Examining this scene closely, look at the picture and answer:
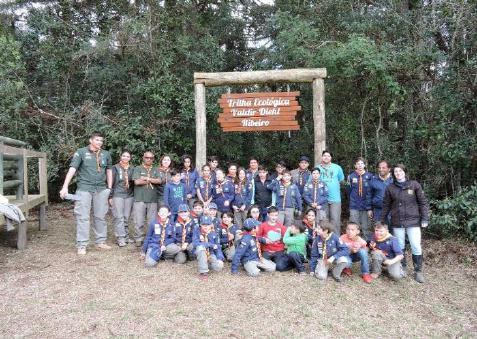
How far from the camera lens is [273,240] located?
6043mm

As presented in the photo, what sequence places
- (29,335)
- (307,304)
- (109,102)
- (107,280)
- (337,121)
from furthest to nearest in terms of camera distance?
(109,102) → (337,121) → (107,280) → (307,304) → (29,335)

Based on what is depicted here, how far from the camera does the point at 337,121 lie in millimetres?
9203

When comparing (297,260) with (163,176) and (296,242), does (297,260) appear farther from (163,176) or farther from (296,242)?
(163,176)

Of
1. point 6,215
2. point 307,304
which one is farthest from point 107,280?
point 307,304

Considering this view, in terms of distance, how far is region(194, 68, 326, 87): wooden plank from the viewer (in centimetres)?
751

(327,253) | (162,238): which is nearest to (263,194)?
(327,253)

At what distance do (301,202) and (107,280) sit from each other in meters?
3.25

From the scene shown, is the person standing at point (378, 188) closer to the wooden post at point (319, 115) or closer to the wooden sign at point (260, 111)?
→ the wooden post at point (319, 115)

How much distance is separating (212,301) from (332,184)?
3.17 meters

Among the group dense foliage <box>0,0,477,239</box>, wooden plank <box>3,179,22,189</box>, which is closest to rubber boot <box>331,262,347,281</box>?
dense foliage <box>0,0,477,239</box>

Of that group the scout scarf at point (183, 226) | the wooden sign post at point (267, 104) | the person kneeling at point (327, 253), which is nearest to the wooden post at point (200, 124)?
the wooden sign post at point (267, 104)

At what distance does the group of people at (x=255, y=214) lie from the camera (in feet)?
18.7

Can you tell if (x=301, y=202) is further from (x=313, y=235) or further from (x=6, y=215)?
(x=6, y=215)

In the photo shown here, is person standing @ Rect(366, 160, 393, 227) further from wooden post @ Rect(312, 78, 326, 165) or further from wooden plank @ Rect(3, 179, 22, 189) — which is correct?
wooden plank @ Rect(3, 179, 22, 189)
